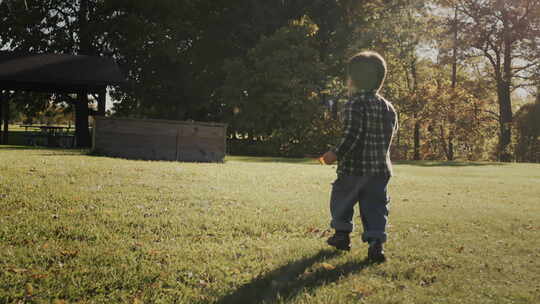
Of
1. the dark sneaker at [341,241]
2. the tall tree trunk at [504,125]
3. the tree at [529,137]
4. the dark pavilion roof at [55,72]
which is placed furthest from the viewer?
the tall tree trunk at [504,125]

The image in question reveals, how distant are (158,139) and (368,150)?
1166 cm

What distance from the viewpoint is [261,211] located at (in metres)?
6.26

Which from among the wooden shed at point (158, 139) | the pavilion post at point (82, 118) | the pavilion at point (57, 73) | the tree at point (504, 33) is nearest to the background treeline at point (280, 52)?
the tree at point (504, 33)

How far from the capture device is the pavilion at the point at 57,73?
2134 centimetres

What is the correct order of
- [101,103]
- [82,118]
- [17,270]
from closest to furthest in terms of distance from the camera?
[17,270] → [101,103] → [82,118]

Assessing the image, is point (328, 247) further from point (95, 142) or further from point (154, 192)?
point (95, 142)

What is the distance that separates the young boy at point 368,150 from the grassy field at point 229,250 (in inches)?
15.6

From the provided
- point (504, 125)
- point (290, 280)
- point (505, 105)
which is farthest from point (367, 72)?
point (505, 105)

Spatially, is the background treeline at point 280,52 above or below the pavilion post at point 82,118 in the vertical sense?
above

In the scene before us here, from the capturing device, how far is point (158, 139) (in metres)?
14.9

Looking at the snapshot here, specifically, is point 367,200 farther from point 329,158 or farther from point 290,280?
point 290,280

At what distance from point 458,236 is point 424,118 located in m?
27.4

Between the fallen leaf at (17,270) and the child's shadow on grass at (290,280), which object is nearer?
the child's shadow on grass at (290,280)

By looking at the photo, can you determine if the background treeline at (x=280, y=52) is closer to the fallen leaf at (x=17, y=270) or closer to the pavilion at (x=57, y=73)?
the pavilion at (x=57, y=73)
